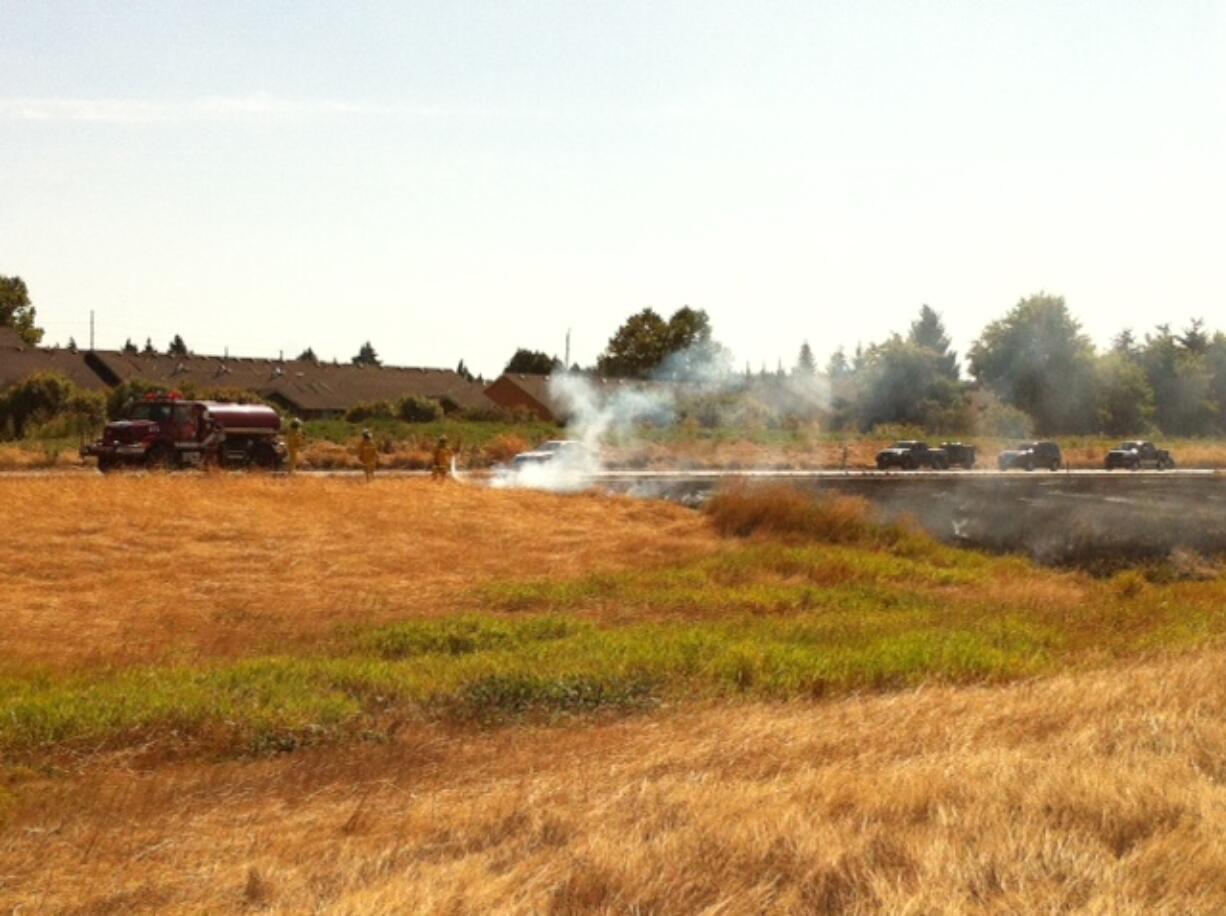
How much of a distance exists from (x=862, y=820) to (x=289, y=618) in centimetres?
1188

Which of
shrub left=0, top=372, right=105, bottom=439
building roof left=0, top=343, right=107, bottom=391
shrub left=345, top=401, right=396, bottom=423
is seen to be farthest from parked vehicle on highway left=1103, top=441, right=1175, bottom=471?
building roof left=0, top=343, right=107, bottom=391

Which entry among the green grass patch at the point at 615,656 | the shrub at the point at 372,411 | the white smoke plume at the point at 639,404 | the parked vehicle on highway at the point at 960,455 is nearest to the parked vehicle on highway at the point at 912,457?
the parked vehicle on highway at the point at 960,455

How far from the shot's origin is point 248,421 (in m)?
37.2

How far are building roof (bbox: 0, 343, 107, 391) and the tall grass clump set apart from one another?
50767 millimetres

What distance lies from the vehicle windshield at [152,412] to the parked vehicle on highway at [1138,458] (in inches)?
1732

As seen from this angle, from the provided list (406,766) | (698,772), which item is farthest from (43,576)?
(698,772)

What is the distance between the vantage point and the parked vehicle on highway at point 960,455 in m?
58.1

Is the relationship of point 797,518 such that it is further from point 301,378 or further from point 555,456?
point 301,378

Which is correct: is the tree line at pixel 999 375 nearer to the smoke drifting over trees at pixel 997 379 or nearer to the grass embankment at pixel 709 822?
the smoke drifting over trees at pixel 997 379

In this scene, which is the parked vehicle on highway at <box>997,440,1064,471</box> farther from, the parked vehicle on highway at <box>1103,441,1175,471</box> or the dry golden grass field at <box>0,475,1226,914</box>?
the dry golden grass field at <box>0,475,1226,914</box>

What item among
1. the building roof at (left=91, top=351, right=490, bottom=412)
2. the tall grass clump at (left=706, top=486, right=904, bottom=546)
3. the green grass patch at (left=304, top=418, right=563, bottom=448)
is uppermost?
the building roof at (left=91, top=351, right=490, bottom=412)

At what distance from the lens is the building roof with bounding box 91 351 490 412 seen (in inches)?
3169

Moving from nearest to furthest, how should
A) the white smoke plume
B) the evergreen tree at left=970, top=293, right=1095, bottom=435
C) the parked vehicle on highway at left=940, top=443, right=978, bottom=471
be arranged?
the white smoke plume → the parked vehicle on highway at left=940, top=443, right=978, bottom=471 → the evergreen tree at left=970, top=293, right=1095, bottom=435

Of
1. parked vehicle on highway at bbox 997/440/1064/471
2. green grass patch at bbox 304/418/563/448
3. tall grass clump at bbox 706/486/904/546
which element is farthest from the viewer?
parked vehicle on highway at bbox 997/440/1064/471
